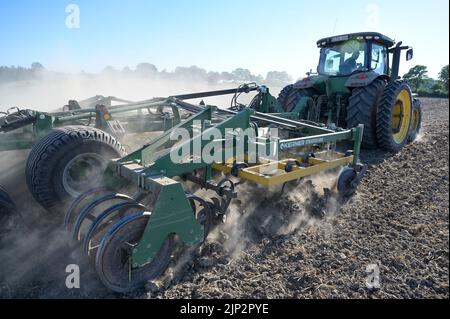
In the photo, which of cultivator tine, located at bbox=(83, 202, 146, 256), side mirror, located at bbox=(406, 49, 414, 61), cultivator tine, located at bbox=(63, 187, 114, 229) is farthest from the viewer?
side mirror, located at bbox=(406, 49, 414, 61)

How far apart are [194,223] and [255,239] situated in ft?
2.71

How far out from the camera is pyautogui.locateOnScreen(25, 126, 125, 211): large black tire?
10.0 feet

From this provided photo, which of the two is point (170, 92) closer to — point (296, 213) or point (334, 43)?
point (334, 43)

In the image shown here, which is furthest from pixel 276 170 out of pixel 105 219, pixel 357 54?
pixel 357 54

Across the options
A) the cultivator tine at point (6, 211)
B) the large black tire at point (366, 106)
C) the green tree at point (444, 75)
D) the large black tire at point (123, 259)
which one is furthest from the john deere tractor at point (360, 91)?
the green tree at point (444, 75)

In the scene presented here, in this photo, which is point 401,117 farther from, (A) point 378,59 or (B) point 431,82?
(B) point 431,82

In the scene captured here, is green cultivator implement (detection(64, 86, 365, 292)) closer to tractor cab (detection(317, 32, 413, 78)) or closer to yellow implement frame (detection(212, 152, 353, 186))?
yellow implement frame (detection(212, 152, 353, 186))

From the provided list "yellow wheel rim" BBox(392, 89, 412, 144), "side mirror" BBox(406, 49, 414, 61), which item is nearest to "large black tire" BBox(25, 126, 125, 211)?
"yellow wheel rim" BBox(392, 89, 412, 144)

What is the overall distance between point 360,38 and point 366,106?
57.8 inches

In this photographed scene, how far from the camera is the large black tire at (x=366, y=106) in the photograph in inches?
224

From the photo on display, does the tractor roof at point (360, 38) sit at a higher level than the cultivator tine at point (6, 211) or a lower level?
higher

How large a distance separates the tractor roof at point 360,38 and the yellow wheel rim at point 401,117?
1007 millimetres

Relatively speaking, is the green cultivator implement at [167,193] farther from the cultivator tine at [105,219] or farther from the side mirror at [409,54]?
the side mirror at [409,54]

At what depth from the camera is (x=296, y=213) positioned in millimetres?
3725
